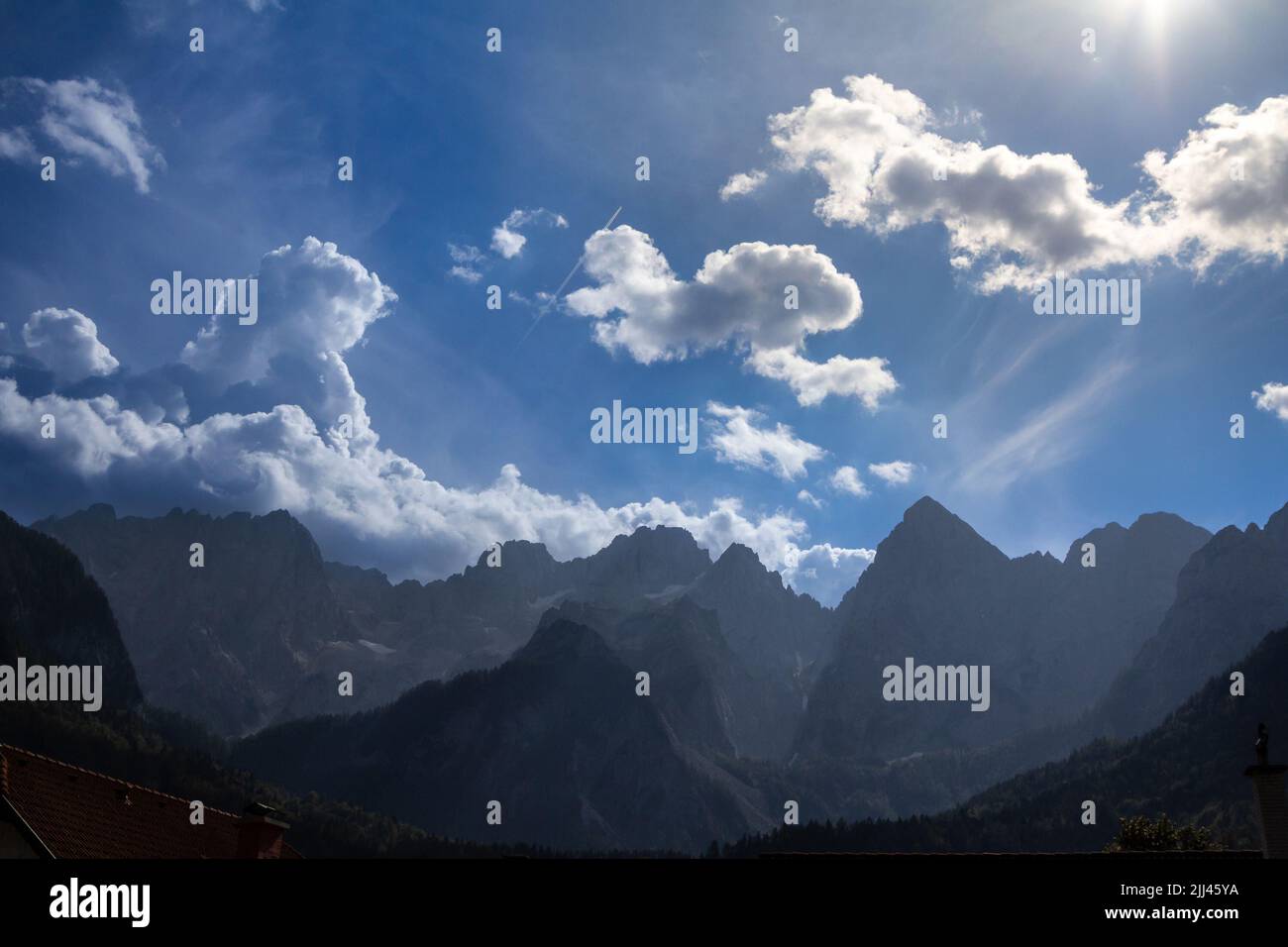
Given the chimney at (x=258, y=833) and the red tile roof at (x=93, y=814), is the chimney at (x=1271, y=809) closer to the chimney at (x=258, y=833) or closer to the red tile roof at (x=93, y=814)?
the chimney at (x=258, y=833)

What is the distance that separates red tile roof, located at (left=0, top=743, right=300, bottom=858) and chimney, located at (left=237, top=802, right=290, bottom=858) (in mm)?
2096

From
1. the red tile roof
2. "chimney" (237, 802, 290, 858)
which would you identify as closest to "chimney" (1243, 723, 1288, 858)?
"chimney" (237, 802, 290, 858)

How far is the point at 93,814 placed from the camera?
47.6 metres

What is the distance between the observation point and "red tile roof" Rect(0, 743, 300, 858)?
4388 cm

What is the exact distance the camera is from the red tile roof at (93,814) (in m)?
43.9

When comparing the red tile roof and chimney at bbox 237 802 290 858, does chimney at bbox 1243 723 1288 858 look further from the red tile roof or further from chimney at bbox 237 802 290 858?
the red tile roof

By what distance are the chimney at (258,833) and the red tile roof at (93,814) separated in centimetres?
210

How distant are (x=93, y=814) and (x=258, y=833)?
7.42 m
